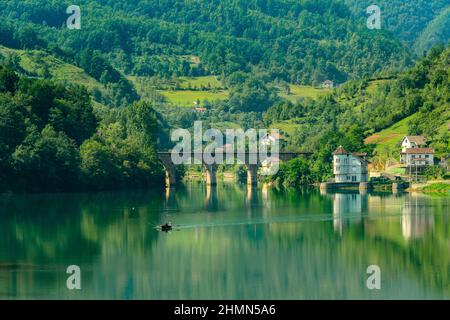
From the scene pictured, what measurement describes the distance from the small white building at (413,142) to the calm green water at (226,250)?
109 feet

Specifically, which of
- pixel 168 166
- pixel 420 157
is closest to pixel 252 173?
pixel 168 166

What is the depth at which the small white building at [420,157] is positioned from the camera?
367 ft

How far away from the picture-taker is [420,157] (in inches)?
4407

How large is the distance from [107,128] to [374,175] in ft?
110

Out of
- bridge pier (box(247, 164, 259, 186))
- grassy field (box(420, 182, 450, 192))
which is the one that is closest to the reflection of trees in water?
grassy field (box(420, 182, 450, 192))

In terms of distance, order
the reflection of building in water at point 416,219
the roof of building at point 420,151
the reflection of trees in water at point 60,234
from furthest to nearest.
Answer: the roof of building at point 420,151, the reflection of building in water at point 416,219, the reflection of trees in water at point 60,234

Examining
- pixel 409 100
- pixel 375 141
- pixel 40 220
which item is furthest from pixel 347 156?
pixel 40 220

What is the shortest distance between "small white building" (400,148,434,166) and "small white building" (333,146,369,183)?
636 centimetres

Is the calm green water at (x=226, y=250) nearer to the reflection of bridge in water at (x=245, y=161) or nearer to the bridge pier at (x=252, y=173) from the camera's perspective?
the reflection of bridge in water at (x=245, y=161)

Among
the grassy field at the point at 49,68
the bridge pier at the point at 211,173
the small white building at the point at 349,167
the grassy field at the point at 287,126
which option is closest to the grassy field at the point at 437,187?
the small white building at the point at 349,167

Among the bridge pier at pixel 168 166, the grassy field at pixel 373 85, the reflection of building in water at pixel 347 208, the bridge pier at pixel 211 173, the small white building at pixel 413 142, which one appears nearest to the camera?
the reflection of building in water at pixel 347 208

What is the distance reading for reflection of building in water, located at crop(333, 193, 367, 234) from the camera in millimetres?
66062

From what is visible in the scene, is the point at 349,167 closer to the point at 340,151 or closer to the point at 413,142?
the point at 340,151

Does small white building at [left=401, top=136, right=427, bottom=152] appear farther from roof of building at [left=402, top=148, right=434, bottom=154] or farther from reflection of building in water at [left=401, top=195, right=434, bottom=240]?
reflection of building in water at [left=401, top=195, right=434, bottom=240]
